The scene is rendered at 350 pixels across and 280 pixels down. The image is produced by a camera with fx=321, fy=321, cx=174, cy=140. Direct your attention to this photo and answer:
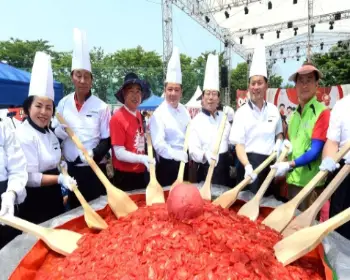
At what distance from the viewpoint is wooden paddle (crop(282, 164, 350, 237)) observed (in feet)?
4.75

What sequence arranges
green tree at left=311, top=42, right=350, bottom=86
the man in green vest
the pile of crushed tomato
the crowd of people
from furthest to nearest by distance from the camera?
1. green tree at left=311, top=42, right=350, bottom=86
2. the man in green vest
3. the crowd of people
4. the pile of crushed tomato

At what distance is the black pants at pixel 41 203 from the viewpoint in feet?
6.06

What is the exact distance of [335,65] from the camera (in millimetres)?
19000

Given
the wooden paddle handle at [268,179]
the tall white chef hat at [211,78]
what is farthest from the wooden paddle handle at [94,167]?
the tall white chef hat at [211,78]

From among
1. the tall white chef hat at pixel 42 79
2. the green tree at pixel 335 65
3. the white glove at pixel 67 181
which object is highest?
the green tree at pixel 335 65

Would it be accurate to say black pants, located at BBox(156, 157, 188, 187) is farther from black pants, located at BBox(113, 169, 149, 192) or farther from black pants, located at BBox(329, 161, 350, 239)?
black pants, located at BBox(329, 161, 350, 239)

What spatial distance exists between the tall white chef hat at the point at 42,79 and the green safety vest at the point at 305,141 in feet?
5.21

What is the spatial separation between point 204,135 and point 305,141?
80cm

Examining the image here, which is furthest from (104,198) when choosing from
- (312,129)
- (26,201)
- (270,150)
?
(312,129)

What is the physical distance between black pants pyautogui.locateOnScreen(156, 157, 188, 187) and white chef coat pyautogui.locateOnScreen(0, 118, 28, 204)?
1.07 m

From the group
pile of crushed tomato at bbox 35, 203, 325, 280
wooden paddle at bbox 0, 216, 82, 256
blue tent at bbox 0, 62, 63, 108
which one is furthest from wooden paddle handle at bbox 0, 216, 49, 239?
blue tent at bbox 0, 62, 63, 108

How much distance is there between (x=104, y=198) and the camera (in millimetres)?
1905

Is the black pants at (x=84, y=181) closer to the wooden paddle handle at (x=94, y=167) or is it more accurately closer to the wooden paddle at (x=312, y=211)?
the wooden paddle handle at (x=94, y=167)

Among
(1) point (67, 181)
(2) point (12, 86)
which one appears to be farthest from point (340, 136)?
(2) point (12, 86)
